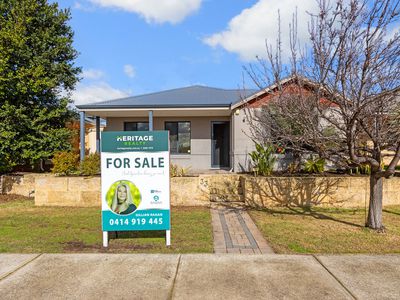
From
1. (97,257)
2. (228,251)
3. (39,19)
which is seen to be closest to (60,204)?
(97,257)

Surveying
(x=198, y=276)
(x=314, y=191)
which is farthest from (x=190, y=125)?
(x=198, y=276)

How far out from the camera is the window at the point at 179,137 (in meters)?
14.6

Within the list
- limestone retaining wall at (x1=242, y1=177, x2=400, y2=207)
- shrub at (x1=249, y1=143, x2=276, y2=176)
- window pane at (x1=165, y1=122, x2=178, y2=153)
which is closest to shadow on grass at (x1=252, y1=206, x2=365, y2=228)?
limestone retaining wall at (x1=242, y1=177, x2=400, y2=207)

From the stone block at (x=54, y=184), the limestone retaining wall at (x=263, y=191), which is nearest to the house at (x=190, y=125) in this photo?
the limestone retaining wall at (x=263, y=191)

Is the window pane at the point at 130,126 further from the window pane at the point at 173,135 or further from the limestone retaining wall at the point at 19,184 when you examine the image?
the limestone retaining wall at the point at 19,184

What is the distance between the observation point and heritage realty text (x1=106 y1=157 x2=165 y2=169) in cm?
527

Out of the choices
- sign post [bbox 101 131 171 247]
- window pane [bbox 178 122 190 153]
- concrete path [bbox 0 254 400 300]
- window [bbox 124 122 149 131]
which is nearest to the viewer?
concrete path [bbox 0 254 400 300]

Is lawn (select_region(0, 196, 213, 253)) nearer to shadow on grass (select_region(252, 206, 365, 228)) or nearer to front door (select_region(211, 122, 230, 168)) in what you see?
shadow on grass (select_region(252, 206, 365, 228))

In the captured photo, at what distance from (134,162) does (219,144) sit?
946 cm

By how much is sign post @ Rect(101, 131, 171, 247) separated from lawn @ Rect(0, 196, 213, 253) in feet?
1.41

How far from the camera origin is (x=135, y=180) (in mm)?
5316

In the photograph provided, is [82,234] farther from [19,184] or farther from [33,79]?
[33,79]

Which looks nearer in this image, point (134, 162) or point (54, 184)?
point (134, 162)

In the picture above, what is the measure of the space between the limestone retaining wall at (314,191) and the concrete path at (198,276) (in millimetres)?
4019
